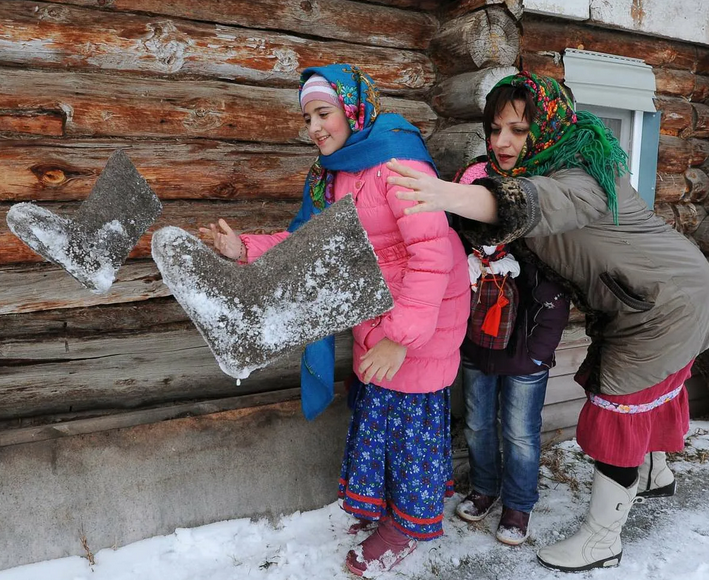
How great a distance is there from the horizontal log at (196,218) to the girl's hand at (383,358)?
3.52ft

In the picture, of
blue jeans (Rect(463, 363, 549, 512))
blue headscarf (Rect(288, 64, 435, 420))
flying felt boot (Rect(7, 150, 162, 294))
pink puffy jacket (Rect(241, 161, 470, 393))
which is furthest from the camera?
blue jeans (Rect(463, 363, 549, 512))

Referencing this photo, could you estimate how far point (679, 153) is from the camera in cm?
444

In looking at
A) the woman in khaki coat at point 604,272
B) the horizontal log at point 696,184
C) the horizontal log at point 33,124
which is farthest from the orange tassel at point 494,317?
the horizontal log at point 696,184

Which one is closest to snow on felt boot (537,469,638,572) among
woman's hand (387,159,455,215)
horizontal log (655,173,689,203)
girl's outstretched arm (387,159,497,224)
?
girl's outstretched arm (387,159,497,224)

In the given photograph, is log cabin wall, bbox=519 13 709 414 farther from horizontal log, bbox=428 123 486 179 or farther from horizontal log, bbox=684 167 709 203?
horizontal log, bbox=428 123 486 179

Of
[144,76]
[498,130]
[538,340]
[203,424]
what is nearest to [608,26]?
[498,130]

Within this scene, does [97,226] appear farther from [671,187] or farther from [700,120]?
[700,120]

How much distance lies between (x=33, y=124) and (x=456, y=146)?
2013mm

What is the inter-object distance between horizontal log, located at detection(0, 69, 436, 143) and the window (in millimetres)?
2006

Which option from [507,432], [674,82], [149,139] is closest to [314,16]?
[149,139]

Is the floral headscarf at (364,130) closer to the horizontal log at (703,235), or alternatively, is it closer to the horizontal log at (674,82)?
the horizontal log at (674,82)

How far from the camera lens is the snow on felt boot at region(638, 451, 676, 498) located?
3.29m

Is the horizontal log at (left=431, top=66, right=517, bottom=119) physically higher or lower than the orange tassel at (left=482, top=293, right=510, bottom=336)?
higher

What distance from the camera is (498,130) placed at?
2.38 m
